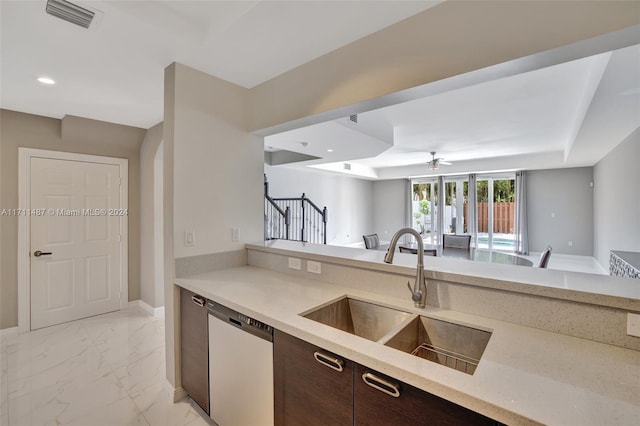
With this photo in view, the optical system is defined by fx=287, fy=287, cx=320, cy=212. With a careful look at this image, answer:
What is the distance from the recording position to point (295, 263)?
2.17 meters

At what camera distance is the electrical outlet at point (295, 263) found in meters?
2.14

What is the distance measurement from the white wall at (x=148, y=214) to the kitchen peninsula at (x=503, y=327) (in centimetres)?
223

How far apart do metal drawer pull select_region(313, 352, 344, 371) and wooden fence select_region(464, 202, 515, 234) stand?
8927mm

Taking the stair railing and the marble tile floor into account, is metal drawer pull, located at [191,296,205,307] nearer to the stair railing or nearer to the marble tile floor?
the marble tile floor

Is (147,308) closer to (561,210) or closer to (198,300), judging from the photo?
(198,300)

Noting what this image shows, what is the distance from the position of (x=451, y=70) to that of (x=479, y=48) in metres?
0.14

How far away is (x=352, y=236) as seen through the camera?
990 centimetres

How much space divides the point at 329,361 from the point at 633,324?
1.13m

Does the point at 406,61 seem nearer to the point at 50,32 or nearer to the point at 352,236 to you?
the point at 50,32

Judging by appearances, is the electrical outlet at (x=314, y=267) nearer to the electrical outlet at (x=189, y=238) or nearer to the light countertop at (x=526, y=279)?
the light countertop at (x=526, y=279)

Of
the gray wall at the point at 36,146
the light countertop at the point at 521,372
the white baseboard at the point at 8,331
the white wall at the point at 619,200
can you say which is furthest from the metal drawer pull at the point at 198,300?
the white wall at the point at 619,200

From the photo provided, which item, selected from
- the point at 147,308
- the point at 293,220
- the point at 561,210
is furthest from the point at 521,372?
the point at 561,210

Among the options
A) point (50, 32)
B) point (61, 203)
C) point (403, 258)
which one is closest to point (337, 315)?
point (403, 258)

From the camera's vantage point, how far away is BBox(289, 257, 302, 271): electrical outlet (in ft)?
7.04
